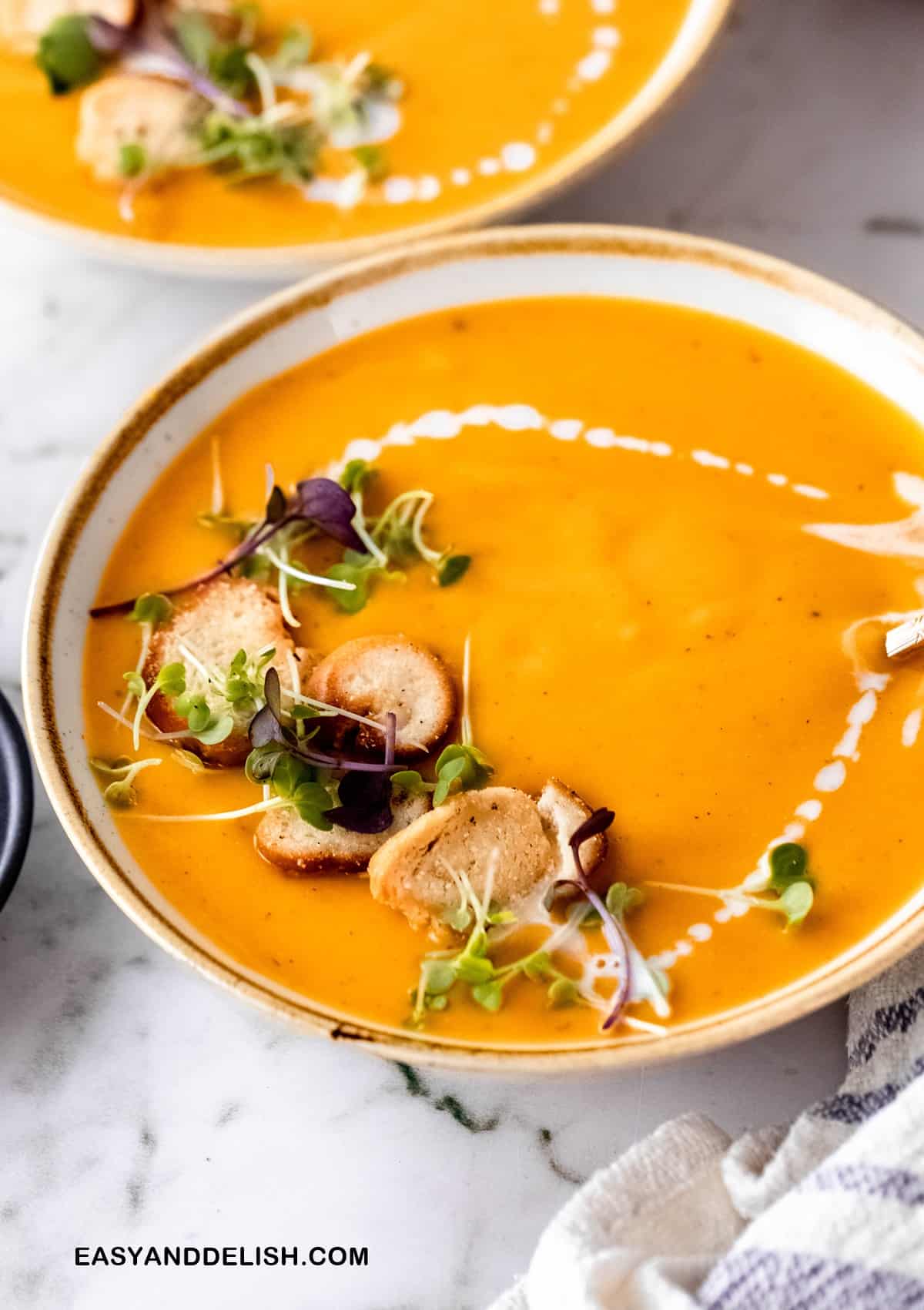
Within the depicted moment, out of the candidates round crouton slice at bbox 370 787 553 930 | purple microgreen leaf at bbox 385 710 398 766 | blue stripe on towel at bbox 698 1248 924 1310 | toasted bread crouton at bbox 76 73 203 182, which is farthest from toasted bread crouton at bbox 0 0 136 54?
blue stripe on towel at bbox 698 1248 924 1310

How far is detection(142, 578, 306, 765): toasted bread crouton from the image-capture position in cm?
153

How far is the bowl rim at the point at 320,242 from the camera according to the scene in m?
1.77

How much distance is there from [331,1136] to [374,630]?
0.53 meters

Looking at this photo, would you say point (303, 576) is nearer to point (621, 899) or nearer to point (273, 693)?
point (273, 693)

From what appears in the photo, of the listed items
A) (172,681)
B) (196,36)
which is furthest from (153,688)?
(196,36)

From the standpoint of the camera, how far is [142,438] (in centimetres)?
167

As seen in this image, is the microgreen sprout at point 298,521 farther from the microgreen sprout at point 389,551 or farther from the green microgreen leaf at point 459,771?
the green microgreen leaf at point 459,771

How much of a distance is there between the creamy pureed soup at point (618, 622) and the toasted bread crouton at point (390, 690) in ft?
0.13

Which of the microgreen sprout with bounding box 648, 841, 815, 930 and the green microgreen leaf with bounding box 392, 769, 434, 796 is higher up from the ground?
the green microgreen leaf with bounding box 392, 769, 434, 796

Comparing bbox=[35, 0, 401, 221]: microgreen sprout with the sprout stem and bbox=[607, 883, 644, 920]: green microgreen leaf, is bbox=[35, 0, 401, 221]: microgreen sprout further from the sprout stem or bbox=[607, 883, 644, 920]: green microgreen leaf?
bbox=[607, 883, 644, 920]: green microgreen leaf

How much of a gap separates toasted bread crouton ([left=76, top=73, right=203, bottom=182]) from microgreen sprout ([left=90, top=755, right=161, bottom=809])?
2.76 feet

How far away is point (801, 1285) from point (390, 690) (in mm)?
Answer: 671

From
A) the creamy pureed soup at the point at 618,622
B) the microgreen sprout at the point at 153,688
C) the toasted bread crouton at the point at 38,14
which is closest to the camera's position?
the creamy pureed soup at the point at 618,622

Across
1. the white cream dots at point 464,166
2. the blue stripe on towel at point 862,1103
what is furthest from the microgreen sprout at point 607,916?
the white cream dots at point 464,166
